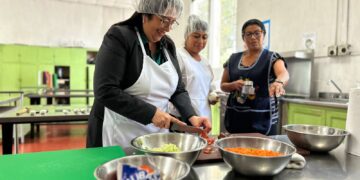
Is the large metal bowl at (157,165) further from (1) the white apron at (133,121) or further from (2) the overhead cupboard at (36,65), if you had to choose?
(2) the overhead cupboard at (36,65)

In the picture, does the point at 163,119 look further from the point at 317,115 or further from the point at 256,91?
the point at 317,115

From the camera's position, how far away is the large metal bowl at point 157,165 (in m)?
0.65

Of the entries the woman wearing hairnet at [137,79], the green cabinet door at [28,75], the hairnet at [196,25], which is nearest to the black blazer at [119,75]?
the woman wearing hairnet at [137,79]

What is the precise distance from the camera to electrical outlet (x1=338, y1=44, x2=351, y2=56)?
2.62 m

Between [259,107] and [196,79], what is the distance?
57 cm

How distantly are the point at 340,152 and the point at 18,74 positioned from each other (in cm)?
742

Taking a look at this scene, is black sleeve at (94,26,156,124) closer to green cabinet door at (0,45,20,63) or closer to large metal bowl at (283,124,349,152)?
large metal bowl at (283,124,349,152)

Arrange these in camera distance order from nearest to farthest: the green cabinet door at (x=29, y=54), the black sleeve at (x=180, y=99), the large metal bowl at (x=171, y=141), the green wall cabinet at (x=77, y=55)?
the large metal bowl at (x=171, y=141) → the black sleeve at (x=180, y=99) → the green cabinet door at (x=29, y=54) → the green wall cabinet at (x=77, y=55)

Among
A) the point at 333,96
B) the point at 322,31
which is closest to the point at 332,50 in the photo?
the point at 322,31

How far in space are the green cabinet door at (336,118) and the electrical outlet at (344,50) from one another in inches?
32.8

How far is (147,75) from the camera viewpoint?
123 cm

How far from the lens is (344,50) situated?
2.64 meters

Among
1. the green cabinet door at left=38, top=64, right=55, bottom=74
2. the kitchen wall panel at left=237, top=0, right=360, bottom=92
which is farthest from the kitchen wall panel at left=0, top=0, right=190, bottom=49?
the kitchen wall panel at left=237, top=0, right=360, bottom=92

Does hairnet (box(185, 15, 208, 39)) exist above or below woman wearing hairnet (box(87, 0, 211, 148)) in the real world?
above
